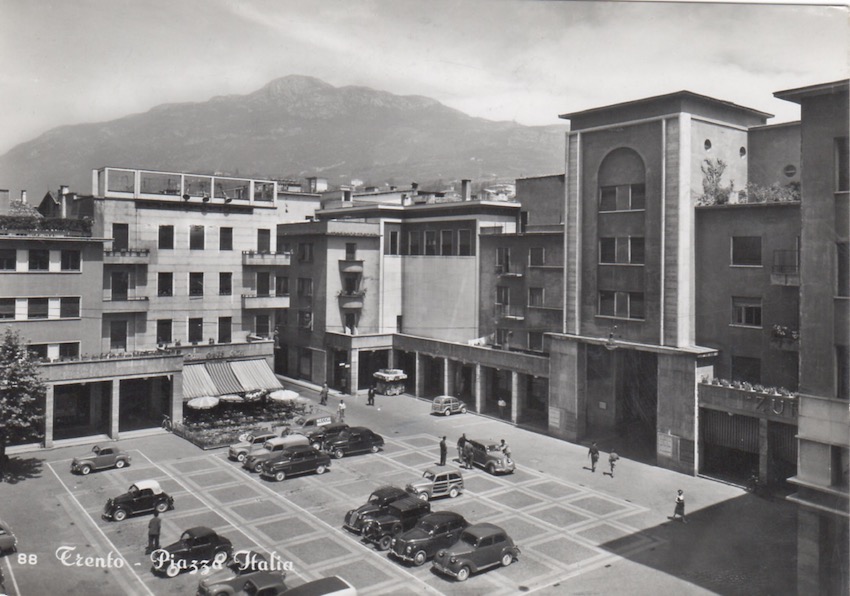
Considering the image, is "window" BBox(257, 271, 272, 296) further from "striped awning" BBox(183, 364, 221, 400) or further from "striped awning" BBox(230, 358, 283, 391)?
"striped awning" BBox(183, 364, 221, 400)

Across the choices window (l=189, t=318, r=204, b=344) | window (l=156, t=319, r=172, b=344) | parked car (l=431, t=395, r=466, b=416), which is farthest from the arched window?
window (l=156, t=319, r=172, b=344)

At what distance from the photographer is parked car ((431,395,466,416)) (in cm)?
4394

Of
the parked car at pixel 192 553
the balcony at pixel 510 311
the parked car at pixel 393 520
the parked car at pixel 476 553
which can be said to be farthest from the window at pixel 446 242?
the parked car at pixel 192 553

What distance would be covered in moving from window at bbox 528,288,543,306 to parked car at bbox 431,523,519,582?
2463cm

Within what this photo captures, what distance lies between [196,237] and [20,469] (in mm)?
16850

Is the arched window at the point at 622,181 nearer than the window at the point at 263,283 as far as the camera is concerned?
Yes

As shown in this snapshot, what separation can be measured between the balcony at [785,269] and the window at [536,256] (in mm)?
16164

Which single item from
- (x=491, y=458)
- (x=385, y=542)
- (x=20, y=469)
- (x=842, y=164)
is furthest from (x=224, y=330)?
(x=842, y=164)

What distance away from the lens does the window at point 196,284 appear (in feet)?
137

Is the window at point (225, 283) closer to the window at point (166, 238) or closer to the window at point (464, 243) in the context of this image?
the window at point (166, 238)

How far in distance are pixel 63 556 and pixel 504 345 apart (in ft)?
104

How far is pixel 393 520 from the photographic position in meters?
23.5

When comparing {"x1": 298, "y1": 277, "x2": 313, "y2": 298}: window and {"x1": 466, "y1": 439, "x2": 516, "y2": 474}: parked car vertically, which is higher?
{"x1": 298, "y1": 277, "x2": 313, "y2": 298}: window

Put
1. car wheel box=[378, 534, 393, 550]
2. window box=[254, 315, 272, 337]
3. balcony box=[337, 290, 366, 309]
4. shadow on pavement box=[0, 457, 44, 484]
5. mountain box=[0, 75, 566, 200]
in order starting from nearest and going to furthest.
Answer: car wheel box=[378, 534, 393, 550]
mountain box=[0, 75, 566, 200]
shadow on pavement box=[0, 457, 44, 484]
window box=[254, 315, 272, 337]
balcony box=[337, 290, 366, 309]
